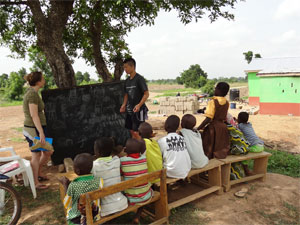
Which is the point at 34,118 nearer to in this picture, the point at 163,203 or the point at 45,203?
the point at 45,203

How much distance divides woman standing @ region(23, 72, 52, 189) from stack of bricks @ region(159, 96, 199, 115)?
1316 cm

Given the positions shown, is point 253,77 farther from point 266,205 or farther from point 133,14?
point 266,205

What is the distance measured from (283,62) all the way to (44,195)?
18.3m

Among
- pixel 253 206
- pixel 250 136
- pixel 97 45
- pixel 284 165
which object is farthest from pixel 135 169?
pixel 97 45

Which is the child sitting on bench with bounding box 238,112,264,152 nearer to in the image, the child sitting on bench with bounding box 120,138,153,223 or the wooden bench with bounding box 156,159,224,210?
the wooden bench with bounding box 156,159,224,210

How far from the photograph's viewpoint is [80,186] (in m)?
2.51

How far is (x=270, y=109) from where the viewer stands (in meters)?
15.1

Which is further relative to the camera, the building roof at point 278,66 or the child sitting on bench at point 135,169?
the building roof at point 278,66

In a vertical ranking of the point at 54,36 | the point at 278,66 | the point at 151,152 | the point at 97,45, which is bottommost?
the point at 151,152

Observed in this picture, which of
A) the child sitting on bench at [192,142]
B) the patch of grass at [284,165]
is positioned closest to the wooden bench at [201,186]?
the child sitting on bench at [192,142]

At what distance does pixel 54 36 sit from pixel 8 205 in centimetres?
380

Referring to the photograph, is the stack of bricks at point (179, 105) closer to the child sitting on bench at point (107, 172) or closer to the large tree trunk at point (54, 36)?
the large tree trunk at point (54, 36)

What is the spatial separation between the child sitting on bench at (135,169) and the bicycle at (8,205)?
1431 millimetres

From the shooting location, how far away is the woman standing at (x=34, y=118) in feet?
12.7
